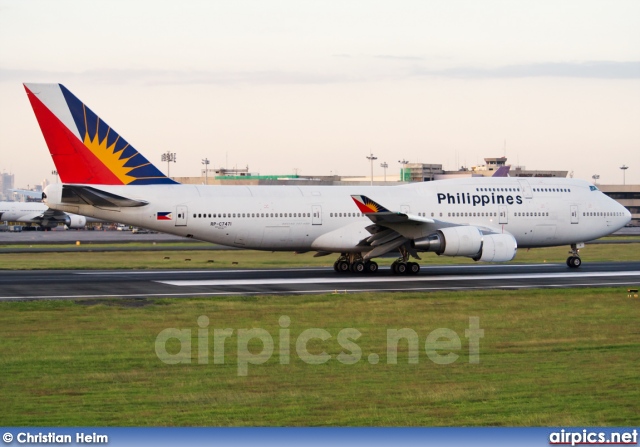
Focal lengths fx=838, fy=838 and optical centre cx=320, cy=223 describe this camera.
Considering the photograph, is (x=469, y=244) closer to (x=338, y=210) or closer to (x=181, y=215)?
(x=338, y=210)

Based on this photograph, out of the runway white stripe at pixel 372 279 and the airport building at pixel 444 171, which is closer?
the runway white stripe at pixel 372 279

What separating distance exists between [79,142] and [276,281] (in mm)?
10809

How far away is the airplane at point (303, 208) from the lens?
3650 centimetres

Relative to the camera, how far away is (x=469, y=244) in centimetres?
3650

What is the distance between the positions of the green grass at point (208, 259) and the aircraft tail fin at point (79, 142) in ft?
23.8

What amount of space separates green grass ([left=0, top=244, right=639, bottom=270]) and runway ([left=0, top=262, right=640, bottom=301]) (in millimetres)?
4720

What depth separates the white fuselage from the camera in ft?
123

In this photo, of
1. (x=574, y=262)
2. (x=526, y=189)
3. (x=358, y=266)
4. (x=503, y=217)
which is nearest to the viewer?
(x=358, y=266)

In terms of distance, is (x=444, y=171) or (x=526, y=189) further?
(x=444, y=171)

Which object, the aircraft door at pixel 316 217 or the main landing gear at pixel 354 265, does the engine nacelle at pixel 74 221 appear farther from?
the aircraft door at pixel 316 217

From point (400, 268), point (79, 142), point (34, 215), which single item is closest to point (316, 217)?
point (400, 268)

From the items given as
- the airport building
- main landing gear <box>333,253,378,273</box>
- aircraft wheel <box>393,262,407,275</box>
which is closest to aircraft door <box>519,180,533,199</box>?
aircraft wheel <box>393,262,407,275</box>

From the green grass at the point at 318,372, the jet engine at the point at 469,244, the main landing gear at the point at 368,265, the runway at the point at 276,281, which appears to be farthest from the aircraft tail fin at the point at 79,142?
the jet engine at the point at 469,244

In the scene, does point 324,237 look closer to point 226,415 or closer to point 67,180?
point 67,180
